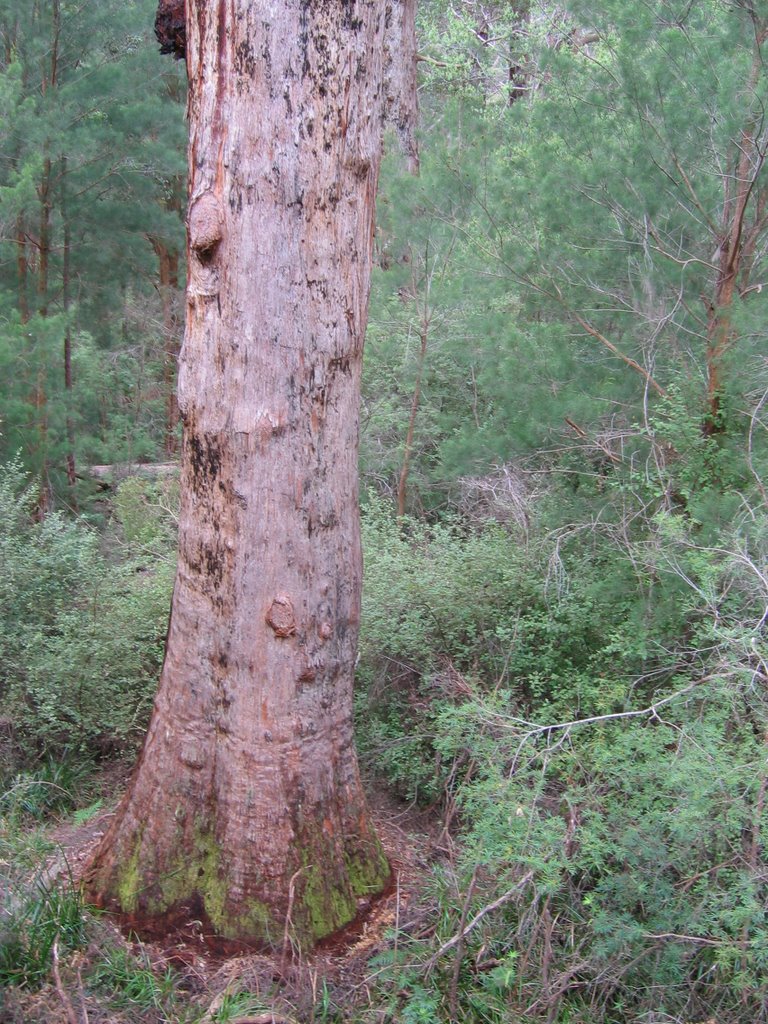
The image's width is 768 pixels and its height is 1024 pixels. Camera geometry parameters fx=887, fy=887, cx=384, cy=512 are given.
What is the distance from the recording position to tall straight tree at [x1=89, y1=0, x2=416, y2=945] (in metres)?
3.32

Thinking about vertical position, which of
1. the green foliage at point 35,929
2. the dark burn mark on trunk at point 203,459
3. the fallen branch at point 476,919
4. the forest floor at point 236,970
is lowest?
the forest floor at point 236,970

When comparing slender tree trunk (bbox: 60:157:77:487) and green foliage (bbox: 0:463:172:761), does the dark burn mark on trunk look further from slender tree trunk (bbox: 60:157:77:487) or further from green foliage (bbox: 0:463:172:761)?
slender tree trunk (bbox: 60:157:77:487)

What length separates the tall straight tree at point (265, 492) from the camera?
3.32 m

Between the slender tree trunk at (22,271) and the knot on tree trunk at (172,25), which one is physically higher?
the knot on tree trunk at (172,25)

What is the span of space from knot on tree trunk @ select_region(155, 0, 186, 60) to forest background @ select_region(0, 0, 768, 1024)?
8.56 feet

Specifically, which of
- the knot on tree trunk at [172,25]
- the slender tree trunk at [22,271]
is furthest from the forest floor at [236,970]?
the slender tree trunk at [22,271]

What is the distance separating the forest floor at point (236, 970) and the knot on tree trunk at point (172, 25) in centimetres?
354

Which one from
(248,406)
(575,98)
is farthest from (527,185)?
(248,406)

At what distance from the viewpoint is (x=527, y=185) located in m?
5.82

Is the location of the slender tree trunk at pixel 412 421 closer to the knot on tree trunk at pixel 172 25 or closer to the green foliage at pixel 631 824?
the green foliage at pixel 631 824

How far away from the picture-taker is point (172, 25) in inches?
149

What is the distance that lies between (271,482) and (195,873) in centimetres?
160

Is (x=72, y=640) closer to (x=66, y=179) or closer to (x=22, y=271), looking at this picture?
(x=22, y=271)

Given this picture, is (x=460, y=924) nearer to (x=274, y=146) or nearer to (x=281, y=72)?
(x=274, y=146)
